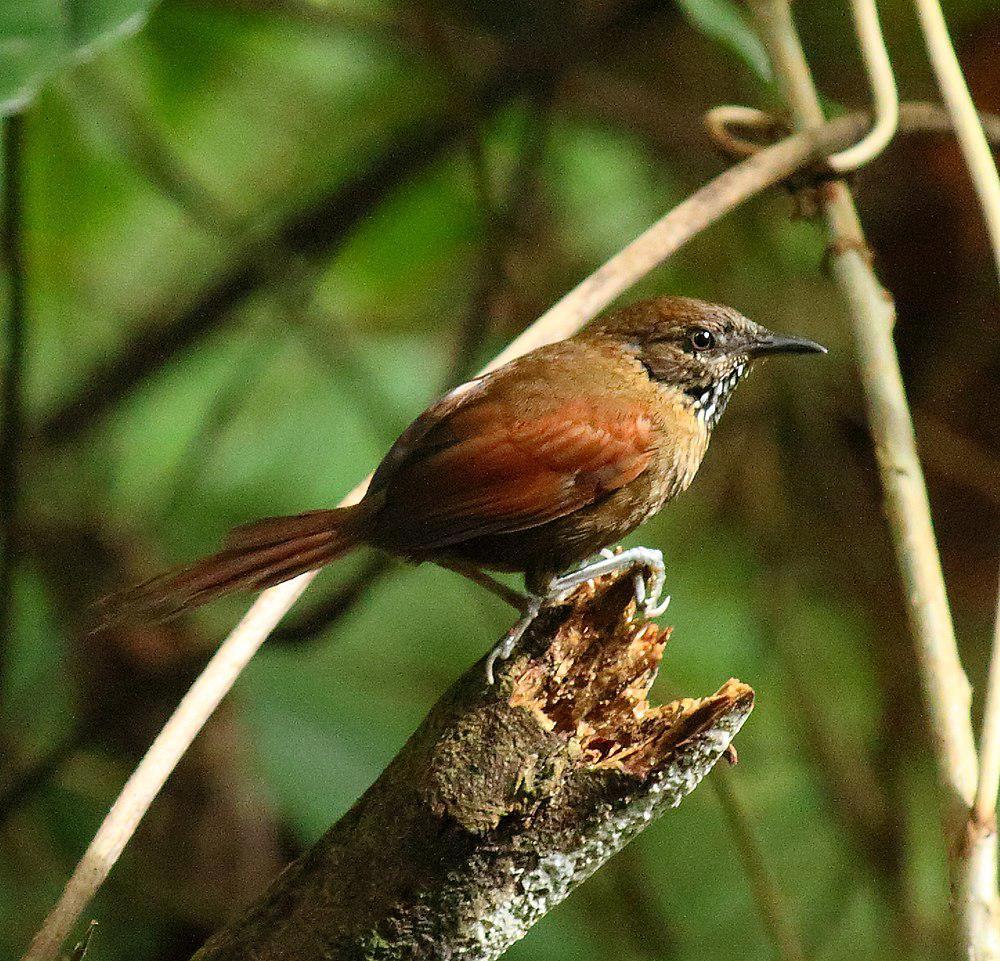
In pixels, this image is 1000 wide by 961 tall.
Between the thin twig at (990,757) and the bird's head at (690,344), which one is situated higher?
the bird's head at (690,344)

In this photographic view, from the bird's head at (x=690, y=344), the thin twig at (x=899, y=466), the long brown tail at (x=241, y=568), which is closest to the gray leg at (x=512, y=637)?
the long brown tail at (x=241, y=568)

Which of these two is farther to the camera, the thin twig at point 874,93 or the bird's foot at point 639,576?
the thin twig at point 874,93

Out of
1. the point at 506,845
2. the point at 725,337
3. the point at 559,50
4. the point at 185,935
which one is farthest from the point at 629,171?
the point at 506,845

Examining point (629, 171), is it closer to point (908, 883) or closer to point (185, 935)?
point (908, 883)

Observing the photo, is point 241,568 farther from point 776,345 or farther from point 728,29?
point 728,29

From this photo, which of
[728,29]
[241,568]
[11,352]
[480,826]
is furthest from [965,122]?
[11,352]

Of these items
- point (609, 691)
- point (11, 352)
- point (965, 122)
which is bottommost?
point (609, 691)

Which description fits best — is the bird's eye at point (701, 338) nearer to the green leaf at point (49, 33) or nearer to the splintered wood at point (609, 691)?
the splintered wood at point (609, 691)
